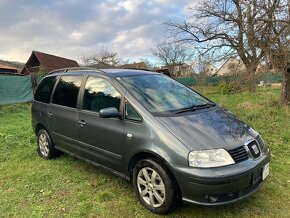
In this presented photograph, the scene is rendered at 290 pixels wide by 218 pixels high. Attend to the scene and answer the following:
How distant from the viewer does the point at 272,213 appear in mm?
3338

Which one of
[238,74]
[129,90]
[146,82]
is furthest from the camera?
[238,74]

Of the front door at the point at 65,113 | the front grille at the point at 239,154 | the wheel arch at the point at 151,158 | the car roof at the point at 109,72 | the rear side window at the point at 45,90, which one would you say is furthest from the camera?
the rear side window at the point at 45,90

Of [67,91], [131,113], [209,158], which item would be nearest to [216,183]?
[209,158]

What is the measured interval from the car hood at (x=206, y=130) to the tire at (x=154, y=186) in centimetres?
44

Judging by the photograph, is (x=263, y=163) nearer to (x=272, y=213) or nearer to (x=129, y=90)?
(x=272, y=213)

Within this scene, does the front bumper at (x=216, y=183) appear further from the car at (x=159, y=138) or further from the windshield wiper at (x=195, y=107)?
the windshield wiper at (x=195, y=107)

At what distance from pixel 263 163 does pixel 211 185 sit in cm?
83

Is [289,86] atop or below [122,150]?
atop

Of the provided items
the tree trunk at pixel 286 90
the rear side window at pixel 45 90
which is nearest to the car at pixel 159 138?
the rear side window at pixel 45 90

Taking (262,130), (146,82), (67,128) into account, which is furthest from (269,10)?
(67,128)

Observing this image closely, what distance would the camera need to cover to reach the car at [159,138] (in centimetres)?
302

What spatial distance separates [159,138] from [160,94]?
0.95 m

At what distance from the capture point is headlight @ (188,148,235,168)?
9.80ft

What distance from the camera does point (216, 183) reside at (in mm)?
2912
